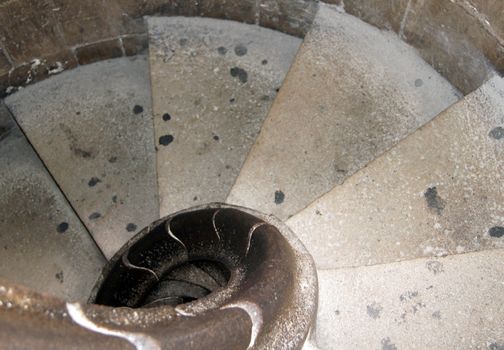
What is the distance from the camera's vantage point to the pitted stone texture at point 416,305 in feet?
8.07

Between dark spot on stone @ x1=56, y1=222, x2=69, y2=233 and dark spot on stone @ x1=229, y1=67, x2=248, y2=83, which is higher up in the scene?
dark spot on stone @ x1=229, y1=67, x2=248, y2=83

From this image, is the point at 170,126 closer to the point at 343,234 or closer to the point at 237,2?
the point at 237,2

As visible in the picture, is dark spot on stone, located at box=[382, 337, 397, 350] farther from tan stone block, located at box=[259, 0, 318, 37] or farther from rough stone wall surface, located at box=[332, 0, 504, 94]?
tan stone block, located at box=[259, 0, 318, 37]

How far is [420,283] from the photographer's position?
2.60 meters

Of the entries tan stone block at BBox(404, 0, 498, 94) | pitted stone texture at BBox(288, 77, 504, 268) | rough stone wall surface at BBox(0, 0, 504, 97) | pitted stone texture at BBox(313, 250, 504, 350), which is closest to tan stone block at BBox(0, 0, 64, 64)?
rough stone wall surface at BBox(0, 0, 504, 97)

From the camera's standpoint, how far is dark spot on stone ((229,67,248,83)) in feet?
11.7

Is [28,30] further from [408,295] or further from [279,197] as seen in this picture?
[408,295]

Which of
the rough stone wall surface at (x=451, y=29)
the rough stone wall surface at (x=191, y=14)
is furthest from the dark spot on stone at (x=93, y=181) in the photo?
the rough stone wall surface at (x=451, y=29)

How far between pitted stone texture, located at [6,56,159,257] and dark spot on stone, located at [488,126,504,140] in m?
1.85

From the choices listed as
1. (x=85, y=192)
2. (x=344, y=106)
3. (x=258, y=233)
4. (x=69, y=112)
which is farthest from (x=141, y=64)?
(x=258, y=233)

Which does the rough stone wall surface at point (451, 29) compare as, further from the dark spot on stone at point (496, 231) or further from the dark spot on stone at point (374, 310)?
the dark spot on stone at point (374, 310)

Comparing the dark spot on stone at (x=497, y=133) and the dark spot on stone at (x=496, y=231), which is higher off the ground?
the dark spot on stone at (x=497, y=133)

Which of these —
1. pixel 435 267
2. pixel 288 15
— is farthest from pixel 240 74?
pixel 435 267

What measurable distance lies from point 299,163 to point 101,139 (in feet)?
4.17
